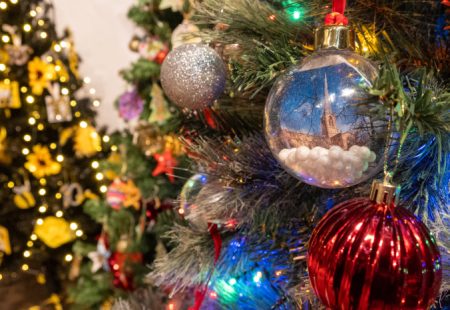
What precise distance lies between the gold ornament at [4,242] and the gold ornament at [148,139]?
0.65 m

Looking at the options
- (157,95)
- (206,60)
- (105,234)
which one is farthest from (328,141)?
(105,234)

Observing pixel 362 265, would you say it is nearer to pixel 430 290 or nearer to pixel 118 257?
pixel 430 290

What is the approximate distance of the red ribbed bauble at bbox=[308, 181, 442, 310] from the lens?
267 mm

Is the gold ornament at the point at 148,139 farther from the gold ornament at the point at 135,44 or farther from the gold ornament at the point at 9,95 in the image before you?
the gold ornament at the point at 9,95

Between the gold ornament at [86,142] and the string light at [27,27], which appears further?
the gold ornament at [86,142]

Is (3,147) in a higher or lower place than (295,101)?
lower

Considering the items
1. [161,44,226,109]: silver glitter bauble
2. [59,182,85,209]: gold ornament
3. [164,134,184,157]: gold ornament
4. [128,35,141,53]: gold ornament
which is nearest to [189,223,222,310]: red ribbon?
[161,44,226,109]: silver glitter bauble

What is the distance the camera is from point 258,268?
0.59 metres

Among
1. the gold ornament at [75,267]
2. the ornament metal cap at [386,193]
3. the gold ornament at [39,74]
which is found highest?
the ornament metal cap at [386,193]

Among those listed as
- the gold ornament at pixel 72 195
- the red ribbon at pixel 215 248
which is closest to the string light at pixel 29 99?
the gold ornament at pixel 72 195

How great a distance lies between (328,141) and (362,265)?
0.10 m

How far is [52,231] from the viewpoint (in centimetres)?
155

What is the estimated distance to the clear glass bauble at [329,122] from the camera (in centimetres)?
31

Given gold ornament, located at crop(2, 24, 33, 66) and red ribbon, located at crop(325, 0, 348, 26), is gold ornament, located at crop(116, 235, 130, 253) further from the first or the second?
red ribbon, located at crop(325, 0, 348, 26)
